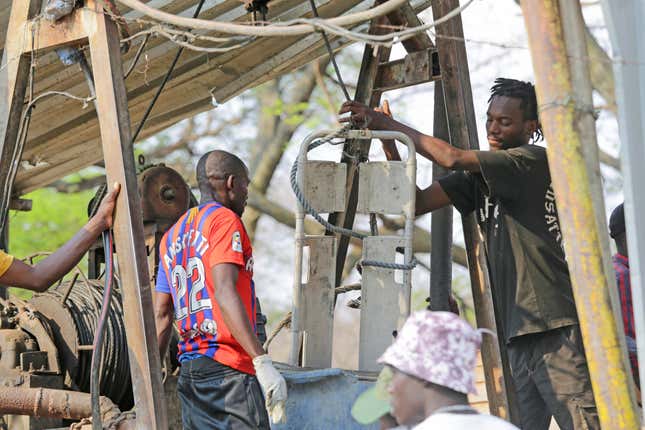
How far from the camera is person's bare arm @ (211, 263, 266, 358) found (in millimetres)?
4840

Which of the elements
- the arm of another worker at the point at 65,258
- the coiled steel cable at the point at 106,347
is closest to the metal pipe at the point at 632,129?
the arm of another worker at the point at 65,258

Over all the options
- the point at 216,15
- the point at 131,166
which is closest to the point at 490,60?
the point at 216,15

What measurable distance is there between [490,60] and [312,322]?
39.8 feet

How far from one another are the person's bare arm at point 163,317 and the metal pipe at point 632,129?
9.39 feet

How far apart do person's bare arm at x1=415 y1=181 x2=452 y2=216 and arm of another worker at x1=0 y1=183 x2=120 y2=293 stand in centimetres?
189

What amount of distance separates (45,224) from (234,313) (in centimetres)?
1544

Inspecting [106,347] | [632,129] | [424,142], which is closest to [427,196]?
[424,142]

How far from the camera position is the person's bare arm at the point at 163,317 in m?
5.66

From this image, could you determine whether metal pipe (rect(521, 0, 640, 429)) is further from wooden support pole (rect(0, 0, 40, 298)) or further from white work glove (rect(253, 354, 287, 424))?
wooden support pole (rect(0, 0, 40, 298))

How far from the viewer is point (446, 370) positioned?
3.13 metres

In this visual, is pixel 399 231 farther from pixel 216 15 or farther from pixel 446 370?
pixel 446 370

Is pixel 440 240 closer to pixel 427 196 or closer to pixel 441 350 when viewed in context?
pixel 427 196

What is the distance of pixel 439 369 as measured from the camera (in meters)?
3.13

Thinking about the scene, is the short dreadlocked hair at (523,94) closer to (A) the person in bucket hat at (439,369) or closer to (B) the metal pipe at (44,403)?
(A) the person in bucket hat at (439,369)
